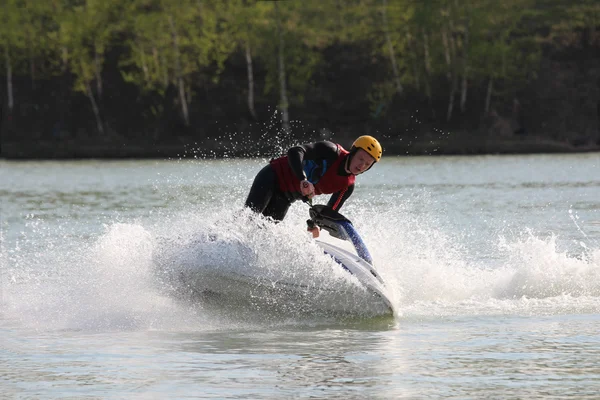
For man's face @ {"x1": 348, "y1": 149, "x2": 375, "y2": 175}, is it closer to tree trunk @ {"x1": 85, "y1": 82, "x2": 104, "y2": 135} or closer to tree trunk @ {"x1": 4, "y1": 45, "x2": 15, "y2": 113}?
tree trunk @ {"x1": 85, "y1": 82, "x2": 104, "y2": 135}

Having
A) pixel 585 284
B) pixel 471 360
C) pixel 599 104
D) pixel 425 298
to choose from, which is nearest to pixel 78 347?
pixel 471 360

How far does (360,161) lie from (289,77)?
4539 cm

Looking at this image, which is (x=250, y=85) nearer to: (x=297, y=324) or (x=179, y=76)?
(x=179, y=76)

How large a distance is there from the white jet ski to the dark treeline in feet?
133

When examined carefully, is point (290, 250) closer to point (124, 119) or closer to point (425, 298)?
point (425, 298)

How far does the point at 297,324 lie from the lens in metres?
11.5

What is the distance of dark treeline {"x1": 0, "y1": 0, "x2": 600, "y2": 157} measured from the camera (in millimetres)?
54344

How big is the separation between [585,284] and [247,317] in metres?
4.18

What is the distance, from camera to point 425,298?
43.3 feet

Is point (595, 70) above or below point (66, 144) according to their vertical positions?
above

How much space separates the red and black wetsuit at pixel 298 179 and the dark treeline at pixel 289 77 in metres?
40.6

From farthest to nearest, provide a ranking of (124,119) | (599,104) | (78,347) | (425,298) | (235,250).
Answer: (124,119) < (599,104) < (425,298) < (235,250) < (78,347)

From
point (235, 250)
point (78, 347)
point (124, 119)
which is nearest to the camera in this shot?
point (78, 347)

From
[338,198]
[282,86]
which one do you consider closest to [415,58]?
[282,86]
